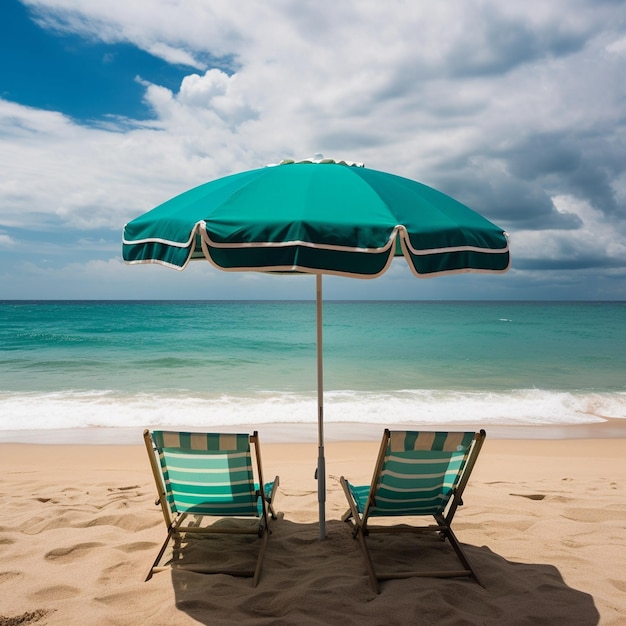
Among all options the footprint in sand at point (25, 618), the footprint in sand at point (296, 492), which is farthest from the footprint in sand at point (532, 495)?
the footprint in sand at point (25, 618)

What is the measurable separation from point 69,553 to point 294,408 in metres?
7.48

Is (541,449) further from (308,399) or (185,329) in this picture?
(185,329)

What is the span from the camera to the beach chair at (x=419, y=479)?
10.7 feet

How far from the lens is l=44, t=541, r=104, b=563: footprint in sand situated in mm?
3650

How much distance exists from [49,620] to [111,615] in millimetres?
305

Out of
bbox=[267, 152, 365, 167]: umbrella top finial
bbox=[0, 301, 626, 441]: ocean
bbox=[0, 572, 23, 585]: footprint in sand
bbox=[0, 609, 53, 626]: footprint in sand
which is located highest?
bbox=[267, 152, 365, 167]: umbrella top finial

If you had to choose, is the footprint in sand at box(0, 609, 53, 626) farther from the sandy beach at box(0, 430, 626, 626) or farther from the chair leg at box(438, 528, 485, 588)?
the chair leg at box(438, 528, 485, 588)

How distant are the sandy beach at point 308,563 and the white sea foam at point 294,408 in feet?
12.6

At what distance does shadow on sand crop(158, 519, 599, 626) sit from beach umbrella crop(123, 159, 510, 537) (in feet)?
5.88

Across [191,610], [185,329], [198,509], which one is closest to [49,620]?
[191,610]

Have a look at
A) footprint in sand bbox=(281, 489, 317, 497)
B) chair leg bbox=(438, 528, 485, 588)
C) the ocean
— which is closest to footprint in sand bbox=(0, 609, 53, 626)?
chair leg bbox=(438, 528, 485, 588)

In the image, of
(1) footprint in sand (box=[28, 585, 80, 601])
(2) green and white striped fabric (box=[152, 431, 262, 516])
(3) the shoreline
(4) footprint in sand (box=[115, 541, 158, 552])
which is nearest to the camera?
(1) footprint in sand (box=[28, 585, 80, 601])

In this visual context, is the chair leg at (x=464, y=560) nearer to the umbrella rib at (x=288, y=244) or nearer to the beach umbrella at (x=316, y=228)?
the beach umbrella at (x=316, y=228)

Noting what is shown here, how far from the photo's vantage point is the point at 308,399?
474 inches
